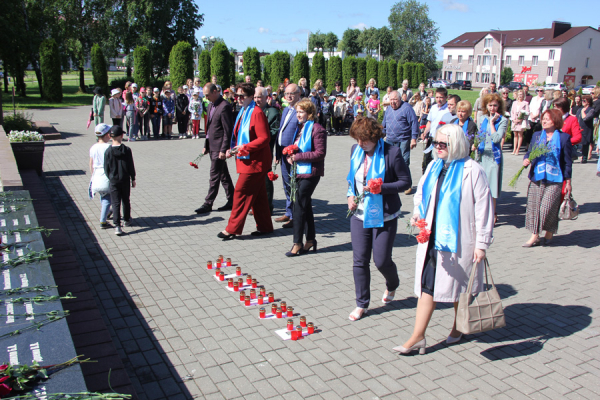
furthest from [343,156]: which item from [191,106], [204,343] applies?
[204,343]

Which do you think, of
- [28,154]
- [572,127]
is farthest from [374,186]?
[28,154]

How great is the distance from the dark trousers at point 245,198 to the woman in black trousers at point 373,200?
2.41 metres

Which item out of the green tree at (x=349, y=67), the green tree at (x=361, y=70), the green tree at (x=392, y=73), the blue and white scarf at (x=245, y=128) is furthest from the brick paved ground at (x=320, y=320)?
the green tree at (x=392, y=73)

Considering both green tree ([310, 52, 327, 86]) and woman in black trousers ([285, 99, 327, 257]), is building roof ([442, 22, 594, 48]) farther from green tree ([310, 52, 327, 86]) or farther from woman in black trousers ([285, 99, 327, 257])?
woman in black trousers ([285, 99, 327, 257])

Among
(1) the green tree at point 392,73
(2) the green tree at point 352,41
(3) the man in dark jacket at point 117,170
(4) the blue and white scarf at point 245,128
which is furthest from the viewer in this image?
(2) the green tree at point 352,41

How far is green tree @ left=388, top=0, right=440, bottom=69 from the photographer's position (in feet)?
327

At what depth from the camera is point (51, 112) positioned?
26125 mm

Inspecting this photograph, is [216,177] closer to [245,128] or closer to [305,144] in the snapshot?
[245,128]

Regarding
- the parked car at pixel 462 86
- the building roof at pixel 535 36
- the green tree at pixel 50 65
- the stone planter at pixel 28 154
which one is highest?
the building roof at pixel 535 36

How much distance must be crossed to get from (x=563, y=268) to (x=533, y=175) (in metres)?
1.36

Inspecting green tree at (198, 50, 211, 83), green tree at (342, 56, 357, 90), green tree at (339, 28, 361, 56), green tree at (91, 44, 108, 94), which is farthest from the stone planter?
green tree at (339, 28, 361, 56)

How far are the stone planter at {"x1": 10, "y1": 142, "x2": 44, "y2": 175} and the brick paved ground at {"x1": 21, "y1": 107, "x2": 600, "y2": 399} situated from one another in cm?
292

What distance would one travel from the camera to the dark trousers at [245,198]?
22.6ft

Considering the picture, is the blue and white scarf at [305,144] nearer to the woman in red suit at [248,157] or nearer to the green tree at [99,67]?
the woman in red suit at [248,157]
